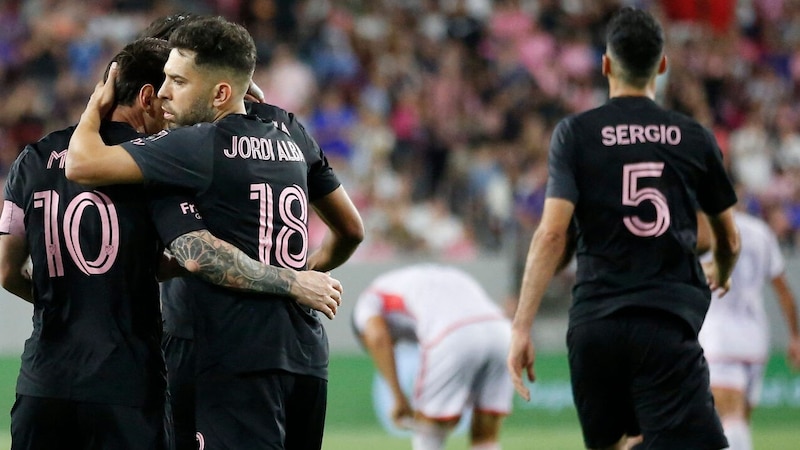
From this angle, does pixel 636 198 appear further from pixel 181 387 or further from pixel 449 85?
pixel 449 85

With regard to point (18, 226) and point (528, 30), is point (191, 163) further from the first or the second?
point (528, 30)

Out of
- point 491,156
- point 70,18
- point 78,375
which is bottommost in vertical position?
point 78,375

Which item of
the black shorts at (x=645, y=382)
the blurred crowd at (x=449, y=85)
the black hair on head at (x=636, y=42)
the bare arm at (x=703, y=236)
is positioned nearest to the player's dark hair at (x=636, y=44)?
the black hair on head at (x=636, y=42)

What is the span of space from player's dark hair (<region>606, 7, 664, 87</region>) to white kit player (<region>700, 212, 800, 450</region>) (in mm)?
3570

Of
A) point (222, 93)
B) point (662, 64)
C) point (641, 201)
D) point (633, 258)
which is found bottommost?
point (633, 258)

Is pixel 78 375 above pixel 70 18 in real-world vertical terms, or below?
below

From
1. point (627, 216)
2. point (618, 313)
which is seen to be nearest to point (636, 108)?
point (627, 216)

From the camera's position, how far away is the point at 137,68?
14.2 ft

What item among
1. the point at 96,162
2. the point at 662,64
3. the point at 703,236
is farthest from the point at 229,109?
the point at 703,236

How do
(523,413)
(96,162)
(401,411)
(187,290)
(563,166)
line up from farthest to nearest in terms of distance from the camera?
1. (523,413)
2. (401,411)
3. (563,166)
4. (187,290)
5. (96,162)

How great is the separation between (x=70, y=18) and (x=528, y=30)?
5776 mm

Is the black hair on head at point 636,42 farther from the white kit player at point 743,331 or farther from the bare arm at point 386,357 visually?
the white kit player at point 743,331

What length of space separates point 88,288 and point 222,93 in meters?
0.78

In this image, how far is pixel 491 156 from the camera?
1483 cm
